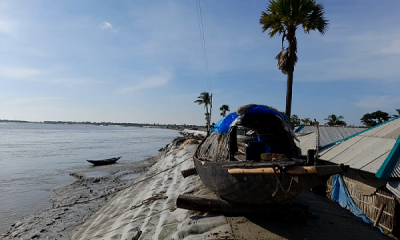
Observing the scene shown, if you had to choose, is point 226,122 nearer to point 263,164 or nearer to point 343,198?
point 263,164

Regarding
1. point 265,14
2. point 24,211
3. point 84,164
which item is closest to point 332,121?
point 265,14

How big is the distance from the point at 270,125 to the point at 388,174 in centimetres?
404

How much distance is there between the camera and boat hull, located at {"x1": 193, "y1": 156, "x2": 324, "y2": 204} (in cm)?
506

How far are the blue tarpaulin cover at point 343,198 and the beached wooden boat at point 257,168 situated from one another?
3509 mm

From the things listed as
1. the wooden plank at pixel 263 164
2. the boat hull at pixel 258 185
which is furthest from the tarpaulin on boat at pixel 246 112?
the wooden plank at pixel 263 164

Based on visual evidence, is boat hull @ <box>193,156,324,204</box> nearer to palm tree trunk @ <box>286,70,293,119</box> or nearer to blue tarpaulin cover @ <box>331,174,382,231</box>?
blue tarpaulin cover @ <box>331,174,382,231</box>

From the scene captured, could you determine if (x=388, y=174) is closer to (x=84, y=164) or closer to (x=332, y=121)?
(x=84, y=164)

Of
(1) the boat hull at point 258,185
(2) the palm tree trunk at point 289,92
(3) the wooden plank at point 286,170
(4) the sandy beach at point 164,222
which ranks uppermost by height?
(2) the palm tree trunk at point 289,92

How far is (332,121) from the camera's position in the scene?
39156mm

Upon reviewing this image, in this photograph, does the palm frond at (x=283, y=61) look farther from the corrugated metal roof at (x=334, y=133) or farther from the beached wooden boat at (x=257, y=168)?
the beached wooden boat at (x=257, y=168)

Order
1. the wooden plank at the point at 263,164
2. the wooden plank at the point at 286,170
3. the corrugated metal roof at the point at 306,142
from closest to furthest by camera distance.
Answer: the wooden plank at the point at 286,170 < the wooden plank at the point at 263,164 < the corrugated metal roof at the point at 306,142

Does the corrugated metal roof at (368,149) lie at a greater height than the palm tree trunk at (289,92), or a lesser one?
lesser

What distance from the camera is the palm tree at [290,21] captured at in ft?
48.7

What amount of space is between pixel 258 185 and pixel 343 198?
23.1ft
